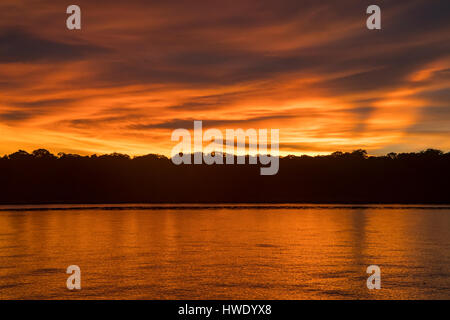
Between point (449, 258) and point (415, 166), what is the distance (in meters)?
176

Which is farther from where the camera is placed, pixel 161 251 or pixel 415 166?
pixel 415 166

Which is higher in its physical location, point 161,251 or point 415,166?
point 415,166

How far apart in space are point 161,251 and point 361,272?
11.0m

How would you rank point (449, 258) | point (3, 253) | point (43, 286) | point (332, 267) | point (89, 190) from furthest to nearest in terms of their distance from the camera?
point (89, 190) → point (3, 253) → point (449, 258) → point (332, 267) → point (43, 286)

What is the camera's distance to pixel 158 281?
62.3 ft
